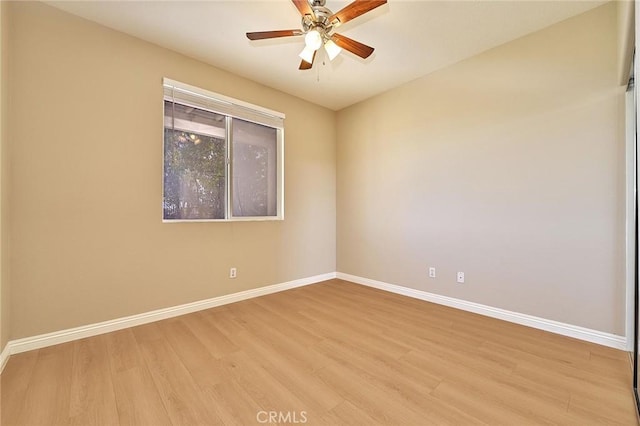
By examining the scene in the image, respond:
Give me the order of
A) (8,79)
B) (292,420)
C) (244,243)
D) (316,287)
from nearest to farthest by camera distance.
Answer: (292,420), (8,79), (244,243), (316,287)

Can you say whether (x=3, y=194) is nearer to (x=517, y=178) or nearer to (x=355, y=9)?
(x=355, y=9)

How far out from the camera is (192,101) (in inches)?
114

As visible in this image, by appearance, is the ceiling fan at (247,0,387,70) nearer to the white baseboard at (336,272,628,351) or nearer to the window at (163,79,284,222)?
the window at (163,79,284,222)

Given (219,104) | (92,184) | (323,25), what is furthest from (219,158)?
(323,25)

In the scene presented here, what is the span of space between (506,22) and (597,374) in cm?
292

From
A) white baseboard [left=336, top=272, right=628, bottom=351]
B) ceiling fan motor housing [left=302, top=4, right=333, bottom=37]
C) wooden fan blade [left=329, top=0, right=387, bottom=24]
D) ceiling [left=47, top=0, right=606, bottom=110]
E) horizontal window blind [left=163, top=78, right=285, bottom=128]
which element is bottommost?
white baseboard [left=336, top=272, right=628, bottom=351]

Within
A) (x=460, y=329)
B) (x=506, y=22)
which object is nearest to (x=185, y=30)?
(x=506, y=22)

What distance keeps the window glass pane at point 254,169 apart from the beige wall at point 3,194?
1.82 m

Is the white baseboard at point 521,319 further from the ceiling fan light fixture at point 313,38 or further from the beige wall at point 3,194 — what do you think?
the beige wall at point 3,194

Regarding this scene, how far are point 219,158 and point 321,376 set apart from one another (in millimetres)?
2544

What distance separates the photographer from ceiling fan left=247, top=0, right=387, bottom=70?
182cm

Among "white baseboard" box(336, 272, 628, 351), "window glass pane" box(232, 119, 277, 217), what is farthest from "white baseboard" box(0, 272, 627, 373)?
"window glass pane" box(232, 119, 277, 217)

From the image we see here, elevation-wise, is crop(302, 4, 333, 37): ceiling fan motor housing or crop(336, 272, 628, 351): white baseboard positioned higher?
crop(302, 4, 333, 37): ceiling fan motor housing

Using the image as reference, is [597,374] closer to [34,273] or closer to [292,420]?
[292,420]
